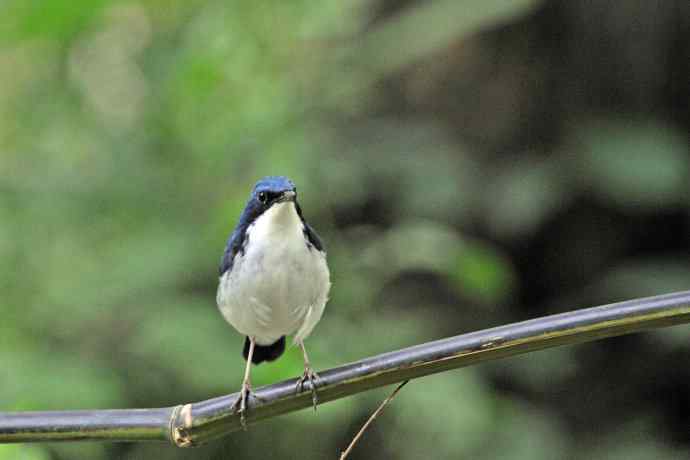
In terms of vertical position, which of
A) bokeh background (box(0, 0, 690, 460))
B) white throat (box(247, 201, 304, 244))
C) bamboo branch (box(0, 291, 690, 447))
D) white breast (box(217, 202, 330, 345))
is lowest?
bamboo branch (box(0, 291, 690, 447))

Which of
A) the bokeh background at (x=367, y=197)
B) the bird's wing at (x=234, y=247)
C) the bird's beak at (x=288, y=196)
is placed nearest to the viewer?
the bird's beak at (x=288, y=196)

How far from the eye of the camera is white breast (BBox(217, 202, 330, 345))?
10.9 ft

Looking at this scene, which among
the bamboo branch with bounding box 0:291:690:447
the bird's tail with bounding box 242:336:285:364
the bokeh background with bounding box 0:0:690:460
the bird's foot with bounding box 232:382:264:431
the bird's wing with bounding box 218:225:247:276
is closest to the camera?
the bamboo branch with bounding box 0:291:690:447

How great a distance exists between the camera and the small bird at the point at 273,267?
333 cm

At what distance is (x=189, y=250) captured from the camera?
5.20 metres

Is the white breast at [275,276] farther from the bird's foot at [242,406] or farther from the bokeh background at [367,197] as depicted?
the bird's foot at [242,406]

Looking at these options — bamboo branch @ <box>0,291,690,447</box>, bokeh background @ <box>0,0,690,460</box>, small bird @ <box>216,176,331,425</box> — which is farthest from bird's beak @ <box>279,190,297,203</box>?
bamboo branch @ <box>0,291,690,447</box>

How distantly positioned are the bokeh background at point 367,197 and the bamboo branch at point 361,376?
5.36 ft

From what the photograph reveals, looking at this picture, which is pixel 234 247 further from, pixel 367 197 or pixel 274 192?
pixel 367 197

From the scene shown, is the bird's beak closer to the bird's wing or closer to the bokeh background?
the bird's wing

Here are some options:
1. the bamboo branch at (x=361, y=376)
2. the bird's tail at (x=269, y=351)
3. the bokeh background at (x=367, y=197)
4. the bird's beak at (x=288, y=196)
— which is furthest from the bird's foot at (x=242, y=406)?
the bird's tail at (x=269, y=351)

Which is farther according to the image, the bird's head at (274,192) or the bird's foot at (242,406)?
the bird's head at (274,192)

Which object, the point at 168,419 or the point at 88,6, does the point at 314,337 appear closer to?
the point at 88,6

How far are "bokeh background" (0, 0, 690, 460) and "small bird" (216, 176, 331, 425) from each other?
47 centimetres
